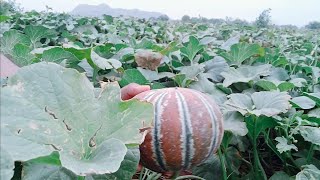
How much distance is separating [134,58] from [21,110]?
3.28 ft

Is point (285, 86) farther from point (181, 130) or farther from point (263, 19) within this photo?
point (263, 19)

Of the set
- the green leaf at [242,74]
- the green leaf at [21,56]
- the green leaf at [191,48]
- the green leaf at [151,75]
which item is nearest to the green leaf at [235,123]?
the green leaf at [242,74]

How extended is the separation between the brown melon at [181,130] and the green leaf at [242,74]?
46 centimetres

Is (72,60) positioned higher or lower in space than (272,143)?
higher

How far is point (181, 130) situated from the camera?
813 millimetres

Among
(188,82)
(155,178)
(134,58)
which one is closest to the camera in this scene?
(155,178)

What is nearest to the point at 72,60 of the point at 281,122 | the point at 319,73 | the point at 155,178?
the point at 155,178

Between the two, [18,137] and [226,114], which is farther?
[226,114]

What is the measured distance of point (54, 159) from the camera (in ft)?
1.75

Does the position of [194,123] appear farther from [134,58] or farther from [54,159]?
[134,58]

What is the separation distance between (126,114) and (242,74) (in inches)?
32.4

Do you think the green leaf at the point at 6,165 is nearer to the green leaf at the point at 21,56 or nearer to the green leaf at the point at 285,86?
the green leaf at the point at 21,56

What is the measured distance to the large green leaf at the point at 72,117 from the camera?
528mm

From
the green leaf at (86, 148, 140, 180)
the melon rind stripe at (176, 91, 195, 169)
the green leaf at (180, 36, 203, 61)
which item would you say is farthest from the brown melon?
the green leaf at (180, 36, 203, 61)
